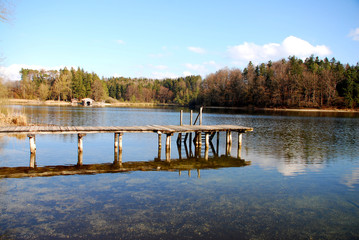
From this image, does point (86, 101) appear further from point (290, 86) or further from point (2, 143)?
point (2, 143)

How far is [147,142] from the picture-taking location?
72.5 feet

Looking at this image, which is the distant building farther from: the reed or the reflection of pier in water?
the reflection of pier in water

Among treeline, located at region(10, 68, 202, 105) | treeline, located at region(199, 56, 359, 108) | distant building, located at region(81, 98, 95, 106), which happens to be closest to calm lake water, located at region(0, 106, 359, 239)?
treeline, located at region(199, 56, 359, 108)

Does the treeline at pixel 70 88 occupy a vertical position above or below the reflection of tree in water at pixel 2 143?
above

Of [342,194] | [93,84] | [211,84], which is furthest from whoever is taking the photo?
[93,84]

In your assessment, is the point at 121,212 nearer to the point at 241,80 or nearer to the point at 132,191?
the point at 132,191

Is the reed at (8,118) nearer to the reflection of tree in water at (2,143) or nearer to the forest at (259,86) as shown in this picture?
the reflection of tree in water at (2,143)

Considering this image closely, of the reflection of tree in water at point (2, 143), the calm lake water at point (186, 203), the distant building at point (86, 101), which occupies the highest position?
the distant building at point (86, 101)

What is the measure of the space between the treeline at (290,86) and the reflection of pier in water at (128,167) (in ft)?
258

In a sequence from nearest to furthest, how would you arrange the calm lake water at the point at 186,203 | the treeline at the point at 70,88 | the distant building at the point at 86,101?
the calm lake water at the point at 186,203 < the distant building at the point at 86,101 < the treeline at the point at 70,88

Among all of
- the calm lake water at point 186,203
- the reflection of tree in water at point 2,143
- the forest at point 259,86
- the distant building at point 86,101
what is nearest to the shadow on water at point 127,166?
the calm lake water at point 186,203

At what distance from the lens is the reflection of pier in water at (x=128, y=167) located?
39.5 feet

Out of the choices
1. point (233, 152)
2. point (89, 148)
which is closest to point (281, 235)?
point (233, 152)

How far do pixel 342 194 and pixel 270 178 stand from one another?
2844 millimetres
